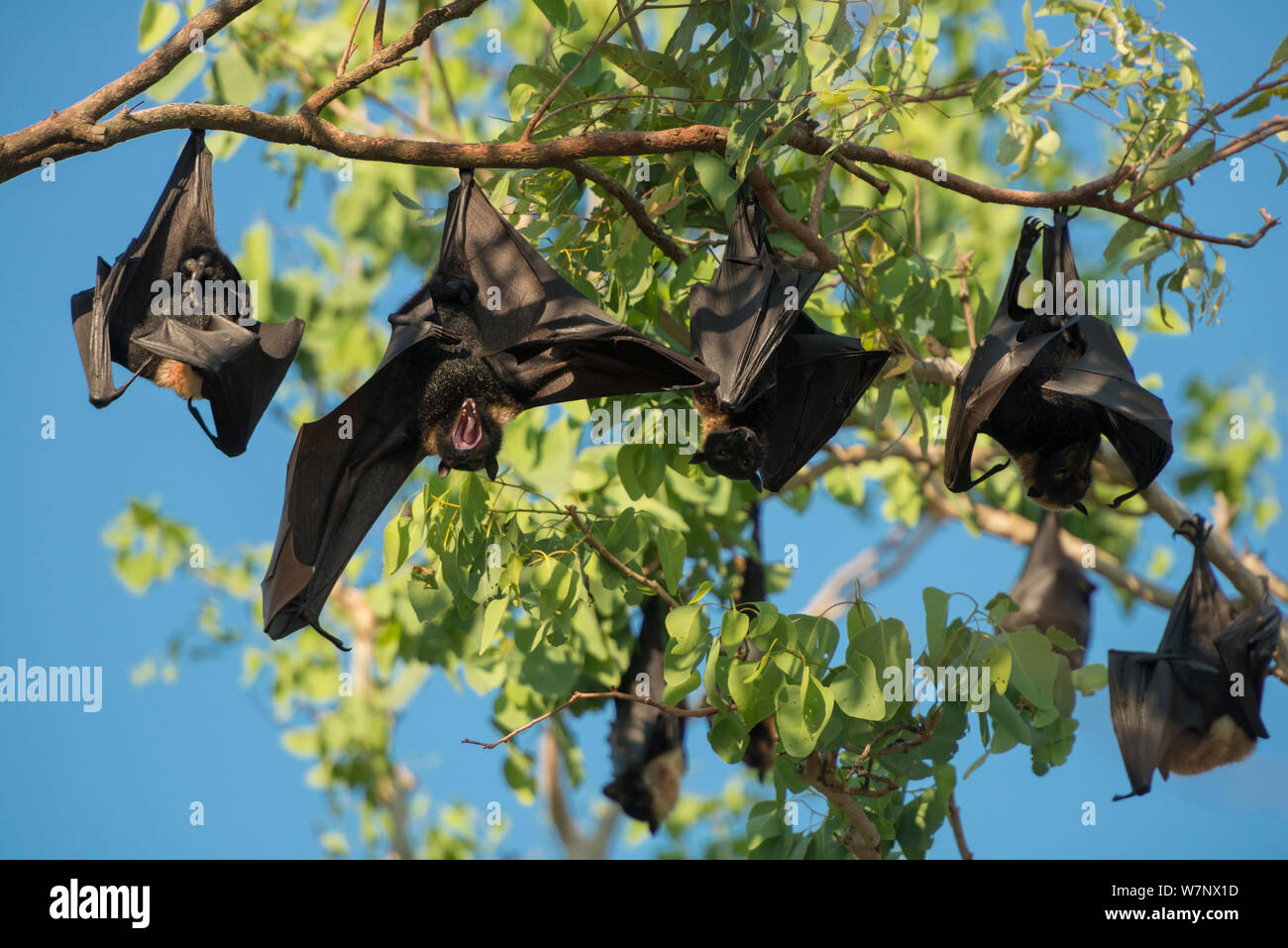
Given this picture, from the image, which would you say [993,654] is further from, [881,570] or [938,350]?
[881,570]

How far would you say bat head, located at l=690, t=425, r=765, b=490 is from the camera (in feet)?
16.9

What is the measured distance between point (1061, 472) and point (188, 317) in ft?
12.0

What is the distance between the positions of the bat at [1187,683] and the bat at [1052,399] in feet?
6.80

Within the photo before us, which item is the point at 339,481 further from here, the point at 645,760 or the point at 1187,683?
the point at 645,760

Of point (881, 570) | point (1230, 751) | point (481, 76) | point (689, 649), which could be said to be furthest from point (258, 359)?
point (481, 76)

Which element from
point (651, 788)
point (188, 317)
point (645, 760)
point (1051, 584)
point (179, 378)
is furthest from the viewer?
point (1051, 584)


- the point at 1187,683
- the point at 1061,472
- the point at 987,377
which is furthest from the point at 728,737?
the point at 1187,683

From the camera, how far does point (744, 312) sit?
5.01m

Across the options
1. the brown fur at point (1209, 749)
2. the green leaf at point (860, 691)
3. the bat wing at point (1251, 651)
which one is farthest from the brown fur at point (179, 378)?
the brown fur at point (1209, 749)

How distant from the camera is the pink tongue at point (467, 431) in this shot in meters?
5.01

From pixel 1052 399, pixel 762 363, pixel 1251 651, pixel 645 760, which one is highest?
pixel 762 363

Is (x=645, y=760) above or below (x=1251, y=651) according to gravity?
below

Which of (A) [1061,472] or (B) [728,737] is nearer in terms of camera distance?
(B) [728,737]

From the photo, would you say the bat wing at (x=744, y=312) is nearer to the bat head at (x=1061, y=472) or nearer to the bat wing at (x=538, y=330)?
the bat wing at (x=538, y=330)
